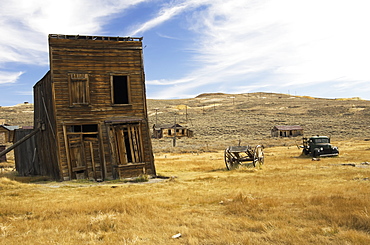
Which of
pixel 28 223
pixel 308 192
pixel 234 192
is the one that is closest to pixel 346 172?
pixel 308 192

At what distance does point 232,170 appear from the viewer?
66.1 feet

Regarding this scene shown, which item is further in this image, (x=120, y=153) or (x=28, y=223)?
(x=120, y=153)

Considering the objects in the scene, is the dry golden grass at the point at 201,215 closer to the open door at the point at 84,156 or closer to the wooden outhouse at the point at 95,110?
the open door at the point at 84,156

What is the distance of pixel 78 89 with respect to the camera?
1773 cm

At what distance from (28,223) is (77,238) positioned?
6.73ft

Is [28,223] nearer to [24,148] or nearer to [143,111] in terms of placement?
[143,111]

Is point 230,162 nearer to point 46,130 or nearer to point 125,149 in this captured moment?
point 125,149

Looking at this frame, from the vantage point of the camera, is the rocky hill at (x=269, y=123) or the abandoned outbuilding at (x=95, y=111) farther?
the rocky hill at (x=269, y=123)

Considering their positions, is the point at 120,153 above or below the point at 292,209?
above

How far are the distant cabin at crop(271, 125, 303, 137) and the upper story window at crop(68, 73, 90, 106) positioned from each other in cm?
5152

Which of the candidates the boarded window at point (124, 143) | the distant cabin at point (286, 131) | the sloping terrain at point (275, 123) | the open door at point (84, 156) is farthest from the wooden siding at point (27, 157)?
the distant cabin at point (286, 131)

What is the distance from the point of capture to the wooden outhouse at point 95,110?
57.2 ft

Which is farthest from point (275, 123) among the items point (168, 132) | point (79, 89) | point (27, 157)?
point (79, 89)

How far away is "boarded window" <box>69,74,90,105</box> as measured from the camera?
17.7 meters
